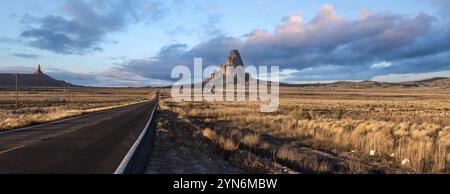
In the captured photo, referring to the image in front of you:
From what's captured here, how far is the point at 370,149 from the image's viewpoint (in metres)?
16.3

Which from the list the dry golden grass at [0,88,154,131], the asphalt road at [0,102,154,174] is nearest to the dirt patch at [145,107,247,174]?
the asphalt road at [0,102,154,174]

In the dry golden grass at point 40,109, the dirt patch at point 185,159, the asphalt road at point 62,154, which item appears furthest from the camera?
the dry golden grass at point 40,109

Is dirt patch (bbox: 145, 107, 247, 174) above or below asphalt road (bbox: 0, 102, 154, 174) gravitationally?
below

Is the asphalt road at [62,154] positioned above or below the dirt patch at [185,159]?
above

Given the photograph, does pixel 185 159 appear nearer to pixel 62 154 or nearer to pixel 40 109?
pixel 62 154

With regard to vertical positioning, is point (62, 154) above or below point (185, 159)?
above

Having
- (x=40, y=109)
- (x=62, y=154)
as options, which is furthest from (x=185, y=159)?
(x=40, y=109)

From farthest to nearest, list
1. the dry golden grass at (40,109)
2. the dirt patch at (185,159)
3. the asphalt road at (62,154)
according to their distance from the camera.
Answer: the dry golden grass at (40,109)
the dirt patch at (185,159)
the asphalt road at (62,154)

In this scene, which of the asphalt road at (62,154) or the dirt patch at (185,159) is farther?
the dirt patch at (185,159)

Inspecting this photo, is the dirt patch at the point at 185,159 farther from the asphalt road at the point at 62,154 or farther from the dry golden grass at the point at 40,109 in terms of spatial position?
the dry golden grass at the point at 40,109

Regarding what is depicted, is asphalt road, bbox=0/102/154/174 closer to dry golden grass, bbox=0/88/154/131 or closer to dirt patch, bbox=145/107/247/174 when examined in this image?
dirt patch, bbox=145/107/247/174

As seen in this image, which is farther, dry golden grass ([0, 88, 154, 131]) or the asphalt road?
dry golden grass ([0, 88, 154, 131])

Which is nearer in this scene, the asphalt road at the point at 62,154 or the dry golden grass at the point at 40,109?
the asphalt road at the point at 62,154

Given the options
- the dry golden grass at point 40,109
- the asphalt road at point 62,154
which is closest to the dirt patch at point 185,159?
the asphalt road at point 62,154
